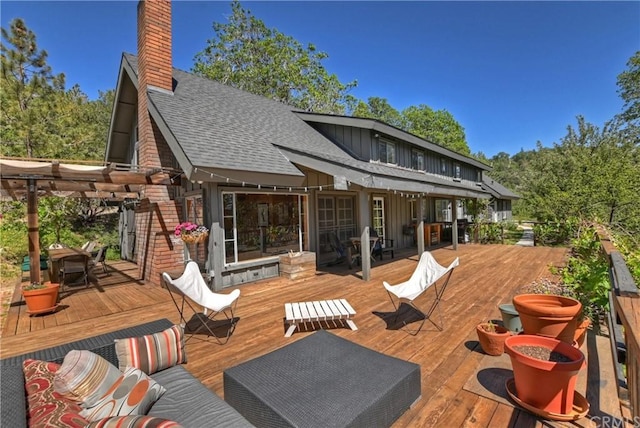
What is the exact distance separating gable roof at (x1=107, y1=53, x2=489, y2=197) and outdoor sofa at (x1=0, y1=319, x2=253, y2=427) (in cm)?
364

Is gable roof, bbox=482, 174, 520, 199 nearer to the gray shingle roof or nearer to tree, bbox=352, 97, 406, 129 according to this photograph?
the gray shingle roof

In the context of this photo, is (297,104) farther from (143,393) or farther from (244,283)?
(143,393)

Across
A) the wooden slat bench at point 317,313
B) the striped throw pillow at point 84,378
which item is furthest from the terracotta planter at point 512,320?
the striped throw pillow at point 84,378

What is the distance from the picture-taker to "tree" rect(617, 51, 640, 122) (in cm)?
2072

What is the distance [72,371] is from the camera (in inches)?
70.4

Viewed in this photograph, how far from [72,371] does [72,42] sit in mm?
12262

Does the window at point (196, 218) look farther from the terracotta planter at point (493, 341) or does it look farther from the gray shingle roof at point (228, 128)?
the terracotta planter at point (493, 341)

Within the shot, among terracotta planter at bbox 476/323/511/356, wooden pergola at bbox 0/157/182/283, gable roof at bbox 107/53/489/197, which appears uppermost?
gable roof at bbox 107/53/489/197

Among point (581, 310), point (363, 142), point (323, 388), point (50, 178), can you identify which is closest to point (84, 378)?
point (323, 388)

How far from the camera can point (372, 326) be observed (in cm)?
418

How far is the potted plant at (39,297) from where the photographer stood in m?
4.82

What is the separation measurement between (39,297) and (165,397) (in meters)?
4.58

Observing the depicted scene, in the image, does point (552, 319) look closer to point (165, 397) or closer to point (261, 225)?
point (165, 397)

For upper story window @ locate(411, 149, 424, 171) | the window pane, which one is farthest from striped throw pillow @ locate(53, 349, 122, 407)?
upper story window @ locate(411, 149, 424, 171)
